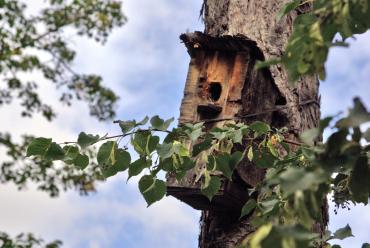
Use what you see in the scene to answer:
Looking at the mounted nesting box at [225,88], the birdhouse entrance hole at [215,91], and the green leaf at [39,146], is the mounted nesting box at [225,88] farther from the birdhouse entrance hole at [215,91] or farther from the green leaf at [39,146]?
the green leaf at [39,146]

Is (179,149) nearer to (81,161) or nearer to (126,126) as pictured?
(126,126)

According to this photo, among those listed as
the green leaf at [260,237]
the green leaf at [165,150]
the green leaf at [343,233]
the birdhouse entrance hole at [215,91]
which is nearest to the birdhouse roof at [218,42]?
the birdhouse entrance hole at [215,91]

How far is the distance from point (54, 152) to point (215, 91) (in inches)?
32.8

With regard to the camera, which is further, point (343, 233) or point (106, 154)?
point (106, 154)

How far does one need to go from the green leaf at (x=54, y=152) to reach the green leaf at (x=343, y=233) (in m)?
0.75

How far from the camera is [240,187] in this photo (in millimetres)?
2412

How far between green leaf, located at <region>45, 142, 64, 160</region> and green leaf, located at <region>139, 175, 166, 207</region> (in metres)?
0.23

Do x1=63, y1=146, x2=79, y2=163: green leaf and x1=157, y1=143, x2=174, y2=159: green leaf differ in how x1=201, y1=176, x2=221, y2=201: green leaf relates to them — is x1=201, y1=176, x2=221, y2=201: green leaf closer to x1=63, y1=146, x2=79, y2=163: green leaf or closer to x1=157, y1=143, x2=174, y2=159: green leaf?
x1=157, y1=143, x2=174, y2=159: green leaf

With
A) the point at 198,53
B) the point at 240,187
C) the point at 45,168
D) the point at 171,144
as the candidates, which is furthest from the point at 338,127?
the point at 45,168

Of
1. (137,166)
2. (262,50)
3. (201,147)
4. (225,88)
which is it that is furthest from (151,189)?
(262,50)

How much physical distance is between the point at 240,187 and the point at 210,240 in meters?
0.24

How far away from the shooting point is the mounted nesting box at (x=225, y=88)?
Answer: 2438mm

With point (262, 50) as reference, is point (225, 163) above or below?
below

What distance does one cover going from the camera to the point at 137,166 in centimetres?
189
